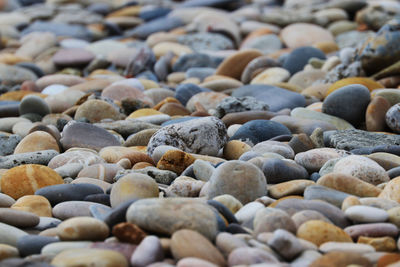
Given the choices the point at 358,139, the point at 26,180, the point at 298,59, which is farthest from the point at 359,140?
the point at 298,59

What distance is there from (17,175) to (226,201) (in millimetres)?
1291

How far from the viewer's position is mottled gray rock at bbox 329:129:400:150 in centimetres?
377

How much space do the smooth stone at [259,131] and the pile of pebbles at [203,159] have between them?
0.01m

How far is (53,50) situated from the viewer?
8.82 m

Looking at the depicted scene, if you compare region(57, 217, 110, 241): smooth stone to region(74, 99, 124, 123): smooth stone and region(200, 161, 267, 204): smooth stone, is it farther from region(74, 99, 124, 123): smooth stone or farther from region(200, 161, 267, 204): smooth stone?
region(74, 99, 124, 123): smooth stone

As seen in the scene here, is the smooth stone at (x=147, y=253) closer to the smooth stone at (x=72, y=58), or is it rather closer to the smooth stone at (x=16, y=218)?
the smooth stone at (x=16, y=218)

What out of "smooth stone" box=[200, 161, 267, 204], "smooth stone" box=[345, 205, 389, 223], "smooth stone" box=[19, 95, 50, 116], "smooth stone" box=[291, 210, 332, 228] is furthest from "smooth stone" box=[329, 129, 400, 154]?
"smooth stone" box=[19, 95, 50, 116]

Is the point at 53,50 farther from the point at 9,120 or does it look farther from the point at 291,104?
the point at 291,104

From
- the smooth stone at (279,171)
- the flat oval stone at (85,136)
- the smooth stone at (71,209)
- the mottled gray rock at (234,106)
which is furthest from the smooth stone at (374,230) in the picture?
the mottled gray rock at (234,106)

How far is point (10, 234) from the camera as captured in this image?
238 centimetres

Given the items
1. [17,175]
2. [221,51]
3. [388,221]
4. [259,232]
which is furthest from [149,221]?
[221,51]

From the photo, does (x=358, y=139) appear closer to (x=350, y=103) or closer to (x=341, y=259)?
(x=350, y=103)

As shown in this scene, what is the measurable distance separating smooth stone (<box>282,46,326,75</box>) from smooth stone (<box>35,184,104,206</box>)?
4463mm

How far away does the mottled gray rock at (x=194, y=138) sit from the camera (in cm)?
370
